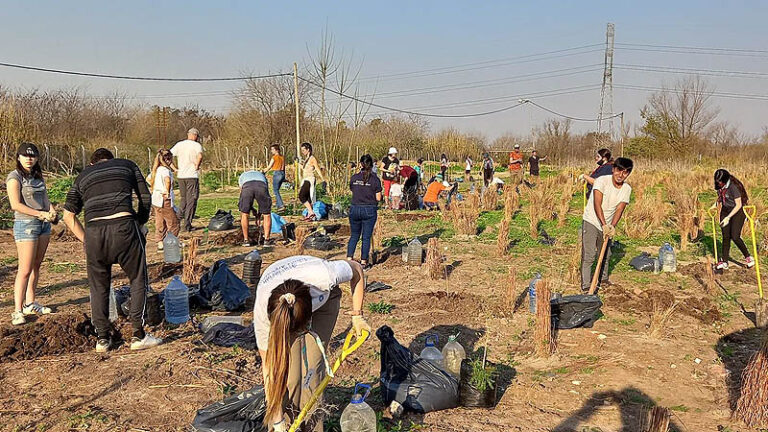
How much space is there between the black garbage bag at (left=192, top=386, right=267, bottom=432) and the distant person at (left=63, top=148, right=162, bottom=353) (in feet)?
6.44

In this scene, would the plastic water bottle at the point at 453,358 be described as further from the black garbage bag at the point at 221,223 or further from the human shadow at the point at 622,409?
the black garbage bag at the point at 221,223

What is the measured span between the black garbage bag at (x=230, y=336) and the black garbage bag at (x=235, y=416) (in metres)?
1.74

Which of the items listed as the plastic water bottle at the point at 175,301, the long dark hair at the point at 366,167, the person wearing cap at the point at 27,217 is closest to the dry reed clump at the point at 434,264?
the long dark hair at the point at 366,167

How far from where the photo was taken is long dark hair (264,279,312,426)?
2.77 m

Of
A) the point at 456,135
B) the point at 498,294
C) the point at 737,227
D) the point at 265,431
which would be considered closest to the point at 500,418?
the point at 265,431

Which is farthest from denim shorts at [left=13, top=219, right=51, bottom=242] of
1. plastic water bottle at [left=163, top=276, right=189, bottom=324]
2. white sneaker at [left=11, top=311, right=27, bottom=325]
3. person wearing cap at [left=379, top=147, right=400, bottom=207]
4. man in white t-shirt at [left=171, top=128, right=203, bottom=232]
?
person wearing cap at [left=379, top=147, right=400, bottom=207]

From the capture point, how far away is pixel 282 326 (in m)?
2.75

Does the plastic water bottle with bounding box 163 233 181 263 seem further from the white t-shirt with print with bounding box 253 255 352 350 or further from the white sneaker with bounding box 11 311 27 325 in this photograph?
the white t-shirt with print with bounding box 253 255 352 350

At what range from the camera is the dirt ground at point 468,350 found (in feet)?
13.6

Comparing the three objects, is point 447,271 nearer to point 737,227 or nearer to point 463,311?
point 463,311

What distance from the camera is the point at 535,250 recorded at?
10.4 metres

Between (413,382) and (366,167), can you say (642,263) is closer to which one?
(366,167)

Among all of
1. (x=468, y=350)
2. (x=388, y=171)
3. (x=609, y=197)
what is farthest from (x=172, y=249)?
(x=388, y=171)

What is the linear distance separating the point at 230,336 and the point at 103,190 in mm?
1680
